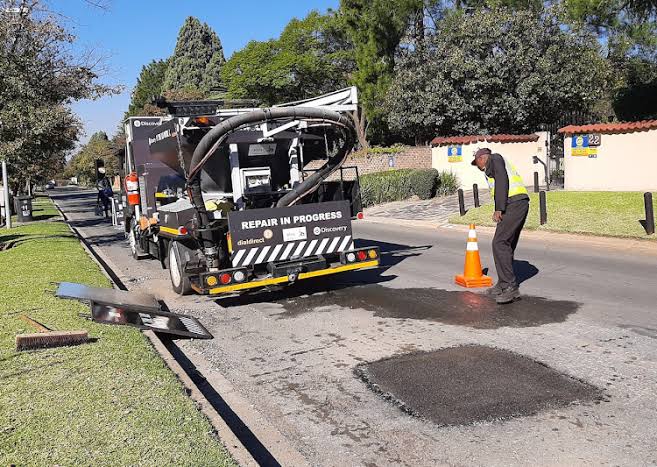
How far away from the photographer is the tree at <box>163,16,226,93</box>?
248 feet

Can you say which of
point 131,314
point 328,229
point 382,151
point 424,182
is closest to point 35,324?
point 131,314

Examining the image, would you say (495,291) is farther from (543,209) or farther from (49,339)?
(543,209)

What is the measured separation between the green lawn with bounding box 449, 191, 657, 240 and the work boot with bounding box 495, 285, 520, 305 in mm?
5707

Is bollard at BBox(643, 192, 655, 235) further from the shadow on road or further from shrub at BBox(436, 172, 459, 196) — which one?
shrub at BBox(436, 172, 459, 196)

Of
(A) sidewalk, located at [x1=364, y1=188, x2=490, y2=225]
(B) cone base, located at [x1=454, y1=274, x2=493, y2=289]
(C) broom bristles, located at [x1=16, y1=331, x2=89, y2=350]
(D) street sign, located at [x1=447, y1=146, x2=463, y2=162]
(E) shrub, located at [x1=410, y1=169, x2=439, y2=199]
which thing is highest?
(D) street sign, located at [x1=447, y1=146, x2=463, y2=162]

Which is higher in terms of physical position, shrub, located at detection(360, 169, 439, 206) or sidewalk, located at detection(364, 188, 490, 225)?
shrub, located at detection(360, 169, 439, 206)

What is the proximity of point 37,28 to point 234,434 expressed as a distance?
13.0 meters

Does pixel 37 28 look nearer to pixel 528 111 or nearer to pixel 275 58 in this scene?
pixel 528 111

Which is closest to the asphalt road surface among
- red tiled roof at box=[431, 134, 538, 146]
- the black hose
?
the black hose

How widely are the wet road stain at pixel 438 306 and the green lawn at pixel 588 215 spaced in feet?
18.8

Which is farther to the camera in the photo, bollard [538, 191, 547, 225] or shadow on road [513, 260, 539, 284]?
bollard [538, 191, 547, 225]

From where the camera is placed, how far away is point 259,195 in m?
8.64

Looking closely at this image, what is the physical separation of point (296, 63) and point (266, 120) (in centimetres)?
3975

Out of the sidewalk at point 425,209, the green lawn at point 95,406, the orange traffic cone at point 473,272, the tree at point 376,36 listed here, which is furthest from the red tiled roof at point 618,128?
the tree at point 376,36
